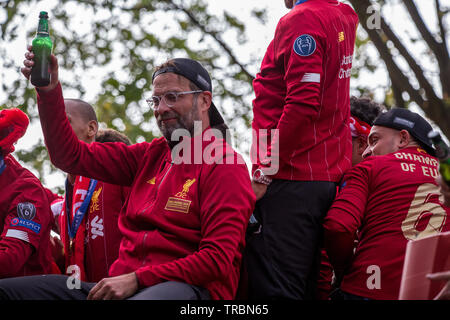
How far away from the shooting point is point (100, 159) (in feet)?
14.2

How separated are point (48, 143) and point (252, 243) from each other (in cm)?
134

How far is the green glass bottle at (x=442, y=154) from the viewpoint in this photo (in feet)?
9.49

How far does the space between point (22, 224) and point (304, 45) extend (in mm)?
2207

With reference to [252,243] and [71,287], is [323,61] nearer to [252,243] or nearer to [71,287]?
[252,243]

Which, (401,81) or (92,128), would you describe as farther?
(401,81)

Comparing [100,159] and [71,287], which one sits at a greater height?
[100,159]

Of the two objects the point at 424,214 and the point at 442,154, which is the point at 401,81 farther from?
the point at 442,154

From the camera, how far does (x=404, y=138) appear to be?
455cm

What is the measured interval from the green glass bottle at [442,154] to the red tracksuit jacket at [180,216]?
1162mm

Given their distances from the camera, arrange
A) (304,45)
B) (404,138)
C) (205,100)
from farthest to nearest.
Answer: (404,138)
(205,100)
(304,45)

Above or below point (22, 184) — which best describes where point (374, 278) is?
below

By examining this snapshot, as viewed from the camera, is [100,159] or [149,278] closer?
[149,278]

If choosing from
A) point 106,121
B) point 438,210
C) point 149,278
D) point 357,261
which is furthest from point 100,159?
point 106,121

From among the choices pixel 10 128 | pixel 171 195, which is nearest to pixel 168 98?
pixel 171 195
